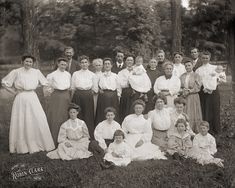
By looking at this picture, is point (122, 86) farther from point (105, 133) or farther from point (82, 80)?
point (105, 133)

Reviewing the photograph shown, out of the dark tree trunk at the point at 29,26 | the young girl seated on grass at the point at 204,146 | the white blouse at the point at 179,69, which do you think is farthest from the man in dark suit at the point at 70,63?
the young girl seated on grass at the point at 204,146

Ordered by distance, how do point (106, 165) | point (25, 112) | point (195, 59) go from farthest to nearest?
point (195, 59), point (25, 112), point (106, 165)

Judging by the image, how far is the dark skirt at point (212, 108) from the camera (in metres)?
6.16

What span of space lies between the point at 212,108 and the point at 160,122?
114 centimetres

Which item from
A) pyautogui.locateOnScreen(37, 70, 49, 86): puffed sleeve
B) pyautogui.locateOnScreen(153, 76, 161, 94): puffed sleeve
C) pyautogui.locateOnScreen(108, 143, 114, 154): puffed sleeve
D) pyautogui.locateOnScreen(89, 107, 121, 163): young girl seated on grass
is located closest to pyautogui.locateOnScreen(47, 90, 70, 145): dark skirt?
pyautogui.locateOnScreen(37, 70, 49, 86): puffed sleeve

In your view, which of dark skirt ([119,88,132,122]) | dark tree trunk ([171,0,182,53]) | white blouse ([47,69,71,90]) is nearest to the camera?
white blouse ([47,69,71,90])

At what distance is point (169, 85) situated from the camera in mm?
5914

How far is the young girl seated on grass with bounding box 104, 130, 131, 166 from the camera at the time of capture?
4.91m

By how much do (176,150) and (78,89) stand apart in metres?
1.79

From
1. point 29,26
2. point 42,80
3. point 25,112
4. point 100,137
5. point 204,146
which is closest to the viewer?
point 204,146

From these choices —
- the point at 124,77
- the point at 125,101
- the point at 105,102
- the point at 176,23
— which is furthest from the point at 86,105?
the point at 176,23

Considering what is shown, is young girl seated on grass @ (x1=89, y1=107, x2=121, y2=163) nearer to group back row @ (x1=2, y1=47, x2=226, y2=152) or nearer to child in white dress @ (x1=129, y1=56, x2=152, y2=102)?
group back row @ (x1=2, y1=47, x2=226, y2=152)

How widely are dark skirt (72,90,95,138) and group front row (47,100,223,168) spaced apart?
47 centimetres

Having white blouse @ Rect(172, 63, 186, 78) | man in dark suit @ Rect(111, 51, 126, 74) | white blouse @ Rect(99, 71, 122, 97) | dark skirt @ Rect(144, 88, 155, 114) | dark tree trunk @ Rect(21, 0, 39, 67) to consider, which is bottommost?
dark skirt @ Rect(144, 88, 155, 114)
